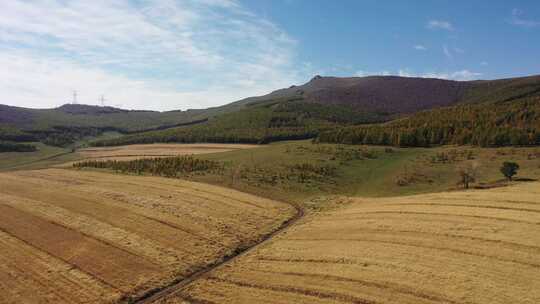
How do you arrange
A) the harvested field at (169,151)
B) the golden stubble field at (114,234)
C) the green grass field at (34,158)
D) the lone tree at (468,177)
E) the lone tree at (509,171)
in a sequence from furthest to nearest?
the harvested field at (169,151) < the green grass field at (34,158) < the lone tree at (468,177) < the lone tree at (509,171) < the golden stubble field at (114,234)

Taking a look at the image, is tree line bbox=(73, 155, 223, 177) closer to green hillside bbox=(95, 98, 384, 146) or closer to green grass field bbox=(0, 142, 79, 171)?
green grass field bbox=(0, 142, 79, 171)

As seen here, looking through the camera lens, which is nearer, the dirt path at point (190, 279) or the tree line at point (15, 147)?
the dirt path at point (190, 279)

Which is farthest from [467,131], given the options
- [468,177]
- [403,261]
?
[403,261]

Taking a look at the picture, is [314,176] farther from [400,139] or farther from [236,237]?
[400,139]

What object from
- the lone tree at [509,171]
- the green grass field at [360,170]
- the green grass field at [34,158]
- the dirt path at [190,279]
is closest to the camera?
the dirt path at [190,279]

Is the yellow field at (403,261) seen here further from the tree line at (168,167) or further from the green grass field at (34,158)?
the green grass field at (34,158)

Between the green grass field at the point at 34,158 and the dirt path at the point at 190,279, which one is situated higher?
the green grass field at the point at 34,158

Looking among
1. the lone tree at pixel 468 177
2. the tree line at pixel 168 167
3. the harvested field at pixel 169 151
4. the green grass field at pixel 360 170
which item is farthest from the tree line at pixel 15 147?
the lone tree at pixel 468 177
